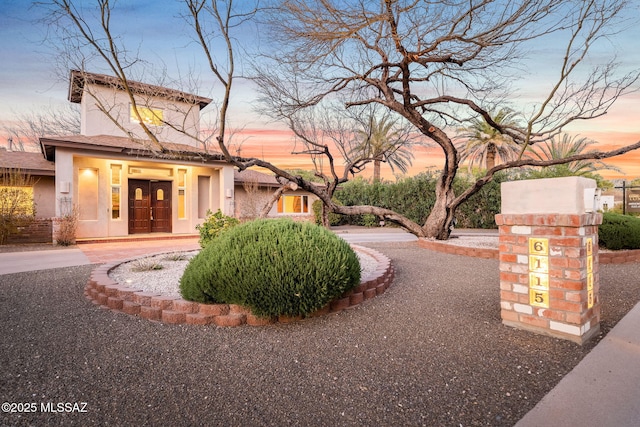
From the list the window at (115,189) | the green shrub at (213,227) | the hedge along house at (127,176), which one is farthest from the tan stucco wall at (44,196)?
the green shrub at (213,227)

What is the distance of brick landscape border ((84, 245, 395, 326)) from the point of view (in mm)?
3547

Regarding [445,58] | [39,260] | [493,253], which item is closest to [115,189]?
[39,260]

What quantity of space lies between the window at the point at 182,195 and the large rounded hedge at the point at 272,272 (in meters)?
12.2

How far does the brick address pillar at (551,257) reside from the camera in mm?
2926

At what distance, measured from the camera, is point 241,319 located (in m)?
3.52

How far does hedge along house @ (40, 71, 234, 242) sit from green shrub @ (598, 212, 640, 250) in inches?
432

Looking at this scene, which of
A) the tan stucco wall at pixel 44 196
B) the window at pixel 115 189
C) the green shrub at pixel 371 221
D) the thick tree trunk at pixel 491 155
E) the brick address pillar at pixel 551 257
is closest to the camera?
the brick address pillar at pixel 551 257

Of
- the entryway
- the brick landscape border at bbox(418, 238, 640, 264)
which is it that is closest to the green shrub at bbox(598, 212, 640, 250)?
the brick landscape border at bbox(418, 238, 640, 264)

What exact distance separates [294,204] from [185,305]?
1761cm

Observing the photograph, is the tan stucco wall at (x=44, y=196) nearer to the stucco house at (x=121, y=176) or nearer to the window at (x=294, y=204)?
the stucco house at (x=121, y=176)

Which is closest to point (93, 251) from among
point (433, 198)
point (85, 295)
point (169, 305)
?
point (85, 295)

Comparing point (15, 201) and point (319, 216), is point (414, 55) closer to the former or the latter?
point (319, 216)

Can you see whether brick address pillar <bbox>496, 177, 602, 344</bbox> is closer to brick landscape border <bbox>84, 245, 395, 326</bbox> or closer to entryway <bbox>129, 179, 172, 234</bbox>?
brick landscape border <bbox>84, 245, 395, 326</bbox>

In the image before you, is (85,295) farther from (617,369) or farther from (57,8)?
(617,369)
